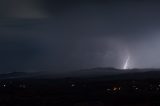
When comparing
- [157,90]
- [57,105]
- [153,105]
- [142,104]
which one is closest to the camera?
[153,105]

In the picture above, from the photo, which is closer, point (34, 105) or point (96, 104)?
point (96, 104)

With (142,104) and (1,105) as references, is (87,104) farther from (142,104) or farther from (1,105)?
(1,105)

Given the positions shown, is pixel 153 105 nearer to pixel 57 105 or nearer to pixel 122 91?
pixel 57 105

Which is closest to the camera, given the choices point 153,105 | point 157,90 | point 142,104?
point 153,105

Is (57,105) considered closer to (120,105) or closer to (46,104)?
(46,104)

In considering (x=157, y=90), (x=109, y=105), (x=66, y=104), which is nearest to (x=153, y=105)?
(x=109, y=105)

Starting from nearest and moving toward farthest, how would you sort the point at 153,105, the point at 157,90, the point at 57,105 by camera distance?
the point at 153,105 < the point at 57,105 < the point at 157,90

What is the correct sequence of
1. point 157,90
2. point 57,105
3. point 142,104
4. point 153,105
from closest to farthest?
point 153,105 < point 142,104 < point 57,105 < point 157,90

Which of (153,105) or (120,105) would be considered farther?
(120,105)

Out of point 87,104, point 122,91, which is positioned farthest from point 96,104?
point 122,91

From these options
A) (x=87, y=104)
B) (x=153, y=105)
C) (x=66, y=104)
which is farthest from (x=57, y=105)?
(x=153, y=105)
